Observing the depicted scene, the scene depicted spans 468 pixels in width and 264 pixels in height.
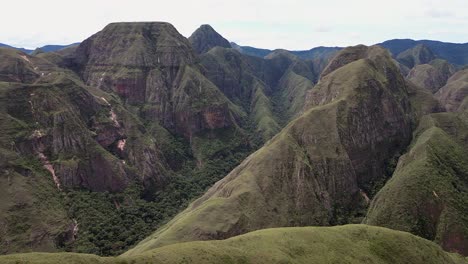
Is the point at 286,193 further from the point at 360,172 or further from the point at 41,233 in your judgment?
the point at 41,233

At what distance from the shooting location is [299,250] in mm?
98000

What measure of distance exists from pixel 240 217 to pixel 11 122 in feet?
342

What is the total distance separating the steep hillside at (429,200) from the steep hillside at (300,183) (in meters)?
15.6

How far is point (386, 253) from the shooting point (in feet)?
357

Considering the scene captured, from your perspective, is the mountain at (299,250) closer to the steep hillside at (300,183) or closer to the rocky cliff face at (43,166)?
the steep hillside at (300,183)

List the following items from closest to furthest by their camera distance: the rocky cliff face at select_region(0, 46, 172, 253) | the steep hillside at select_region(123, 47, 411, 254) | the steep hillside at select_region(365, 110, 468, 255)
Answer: the steep hillside at select_region(123, 47, 411, 254) < the rocky cliff face at select_region(0, 46, 172, 253) < the steep hillside at select_region(365, 110, 468, 255)

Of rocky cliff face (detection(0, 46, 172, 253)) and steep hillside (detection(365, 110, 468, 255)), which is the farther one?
steep hillside (detection(365, 110, 468, 255))

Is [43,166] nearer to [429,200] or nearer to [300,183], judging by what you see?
[300,183]

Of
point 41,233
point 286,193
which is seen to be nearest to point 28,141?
point 41,233

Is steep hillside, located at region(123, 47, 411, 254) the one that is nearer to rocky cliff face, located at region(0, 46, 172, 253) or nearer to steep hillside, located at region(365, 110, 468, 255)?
steep hillside, located at region(365, 110, 468, 255)

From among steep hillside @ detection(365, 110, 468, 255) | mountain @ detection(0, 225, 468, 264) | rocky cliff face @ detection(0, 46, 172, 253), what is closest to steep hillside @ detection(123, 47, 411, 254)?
steep hillside @ detection(365, 110, 468, 255)

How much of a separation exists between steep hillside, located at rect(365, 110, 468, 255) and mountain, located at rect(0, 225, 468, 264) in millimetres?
19049

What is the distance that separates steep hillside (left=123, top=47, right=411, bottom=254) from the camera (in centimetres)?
13975

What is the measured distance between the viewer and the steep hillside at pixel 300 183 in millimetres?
139750
